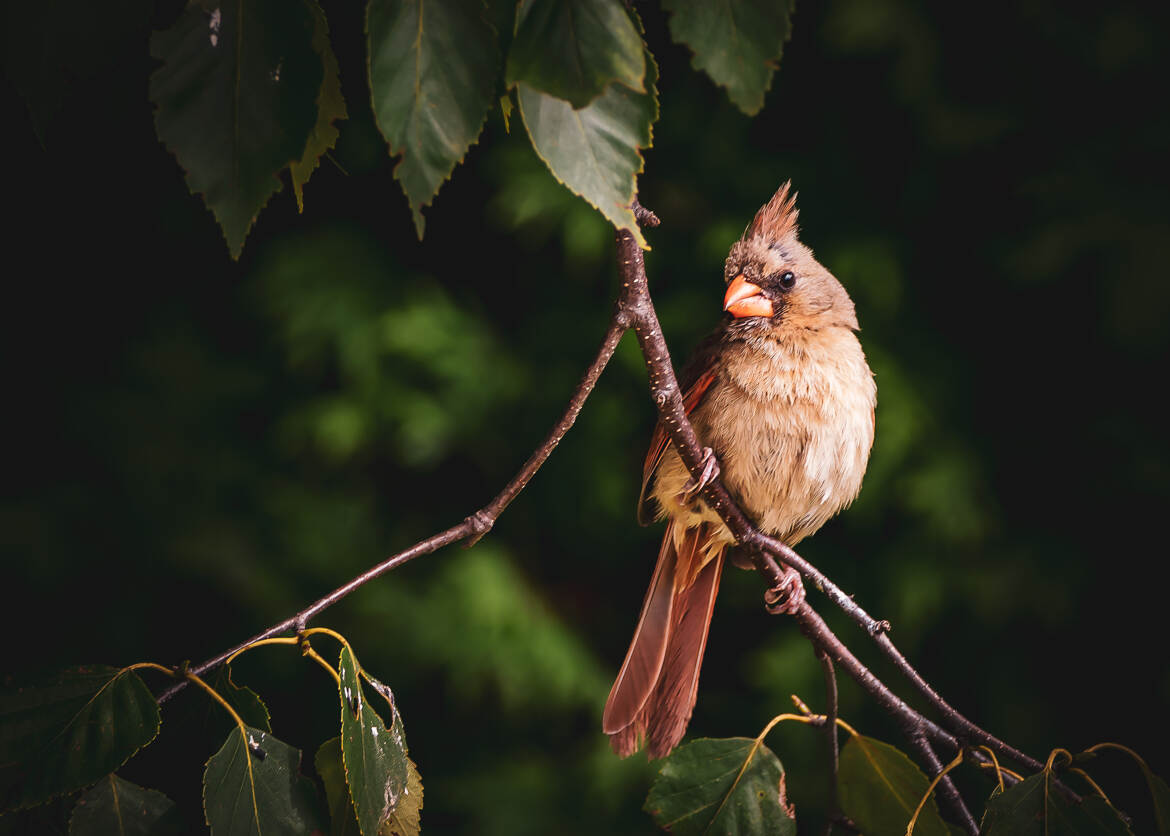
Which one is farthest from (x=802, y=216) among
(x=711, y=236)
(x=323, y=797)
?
(x=323, y=797)

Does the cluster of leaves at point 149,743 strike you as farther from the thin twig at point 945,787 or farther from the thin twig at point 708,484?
the thin twig at point 945,787

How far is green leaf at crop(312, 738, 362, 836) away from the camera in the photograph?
0.94 metres

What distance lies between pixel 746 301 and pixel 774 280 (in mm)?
82

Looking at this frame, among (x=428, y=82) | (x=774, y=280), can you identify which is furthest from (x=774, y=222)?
(x=428, y=82)

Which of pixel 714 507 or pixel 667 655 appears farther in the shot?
pixel 667 655

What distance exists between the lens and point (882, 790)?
1143 mm

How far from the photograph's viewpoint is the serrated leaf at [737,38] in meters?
0.64

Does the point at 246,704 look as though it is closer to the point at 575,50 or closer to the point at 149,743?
the point at 149,743

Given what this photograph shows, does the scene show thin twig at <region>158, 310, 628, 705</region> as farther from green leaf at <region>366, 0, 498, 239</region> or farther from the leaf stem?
the leaf stem

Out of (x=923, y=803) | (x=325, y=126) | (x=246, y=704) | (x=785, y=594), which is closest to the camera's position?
(x=325, y=126)

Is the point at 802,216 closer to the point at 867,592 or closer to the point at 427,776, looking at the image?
the point at 867,592

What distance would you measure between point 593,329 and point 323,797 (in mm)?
1889

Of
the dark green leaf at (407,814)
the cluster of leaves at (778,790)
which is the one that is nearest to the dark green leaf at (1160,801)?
the cluster of leaves at (778,790)

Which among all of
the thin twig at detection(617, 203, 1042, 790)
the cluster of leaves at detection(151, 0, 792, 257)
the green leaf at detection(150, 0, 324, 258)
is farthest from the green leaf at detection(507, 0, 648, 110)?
the thin twig at detection(617, 203, 1042, 790)
